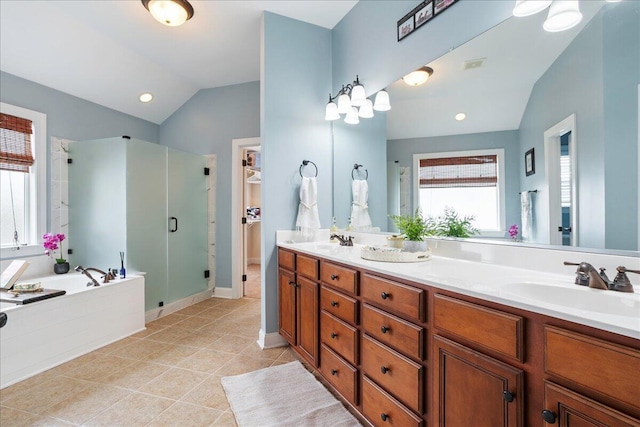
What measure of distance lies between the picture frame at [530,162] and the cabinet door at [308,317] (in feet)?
4.31

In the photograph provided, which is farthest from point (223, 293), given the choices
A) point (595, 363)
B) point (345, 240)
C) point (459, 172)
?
point (595, 363)

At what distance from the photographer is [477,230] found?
1.63m

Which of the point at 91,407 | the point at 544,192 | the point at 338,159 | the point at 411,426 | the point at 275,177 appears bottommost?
the point at 91,407

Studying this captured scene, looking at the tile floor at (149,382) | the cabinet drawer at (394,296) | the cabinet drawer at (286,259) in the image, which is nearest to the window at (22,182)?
the tile floor at (149,382)

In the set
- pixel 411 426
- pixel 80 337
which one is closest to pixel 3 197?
pixel 80 337

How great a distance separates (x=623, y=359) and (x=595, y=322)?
80mm

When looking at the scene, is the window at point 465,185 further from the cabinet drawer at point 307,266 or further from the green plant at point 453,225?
the cabinet drawer at point 307,266

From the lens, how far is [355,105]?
7.88 ft

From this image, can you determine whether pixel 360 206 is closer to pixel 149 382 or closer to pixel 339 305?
pixel 339 305

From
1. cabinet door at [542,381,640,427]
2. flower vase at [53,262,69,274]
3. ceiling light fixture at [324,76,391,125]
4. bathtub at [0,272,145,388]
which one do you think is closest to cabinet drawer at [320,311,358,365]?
cabinet door at [542,381,640,427]

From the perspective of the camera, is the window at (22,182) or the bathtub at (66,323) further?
the window at (22,182)

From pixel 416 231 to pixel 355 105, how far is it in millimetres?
1180

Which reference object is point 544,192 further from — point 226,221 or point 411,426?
point 226,221

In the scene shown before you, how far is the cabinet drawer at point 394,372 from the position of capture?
1.18 metres
